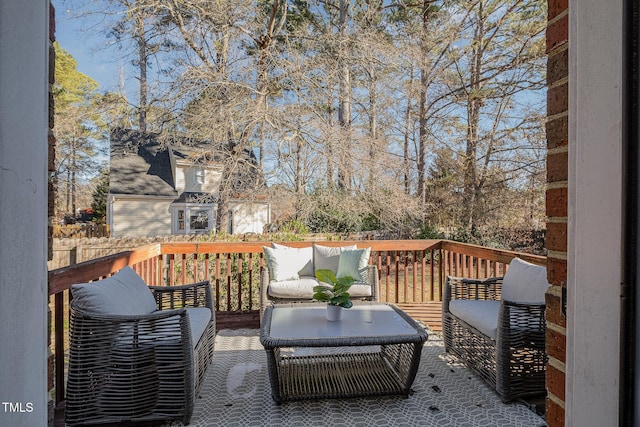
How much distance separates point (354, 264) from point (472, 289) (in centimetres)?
132

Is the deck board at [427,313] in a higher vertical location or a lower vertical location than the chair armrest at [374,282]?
lower

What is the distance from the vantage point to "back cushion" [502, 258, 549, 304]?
2.59 meters

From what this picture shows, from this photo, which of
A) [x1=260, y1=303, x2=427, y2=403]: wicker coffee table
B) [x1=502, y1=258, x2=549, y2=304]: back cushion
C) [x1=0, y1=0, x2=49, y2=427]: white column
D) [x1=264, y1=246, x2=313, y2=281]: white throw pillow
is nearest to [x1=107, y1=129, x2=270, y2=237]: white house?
[x1=264, y1=246, x2=313, y2=281]: white throw pillow

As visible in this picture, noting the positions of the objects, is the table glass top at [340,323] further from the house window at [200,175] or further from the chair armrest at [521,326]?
Result: the house window at [200,175]

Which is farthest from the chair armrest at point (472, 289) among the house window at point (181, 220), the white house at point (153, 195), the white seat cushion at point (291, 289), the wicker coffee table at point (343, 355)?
the house window at point (181, 220)

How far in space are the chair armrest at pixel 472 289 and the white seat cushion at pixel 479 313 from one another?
6.1 inches

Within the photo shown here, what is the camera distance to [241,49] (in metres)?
7.46

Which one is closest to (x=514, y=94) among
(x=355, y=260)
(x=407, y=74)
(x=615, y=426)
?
(x=407, y=74)

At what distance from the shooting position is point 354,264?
4.21 metres

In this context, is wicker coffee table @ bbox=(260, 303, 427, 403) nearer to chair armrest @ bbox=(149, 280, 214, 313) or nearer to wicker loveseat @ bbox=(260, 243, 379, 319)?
chair armrest @ bbox=(149, 280, 214, 313)

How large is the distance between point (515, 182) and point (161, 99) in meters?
8.21

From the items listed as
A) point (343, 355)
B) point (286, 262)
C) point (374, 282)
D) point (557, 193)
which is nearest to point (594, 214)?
point (557, 193)

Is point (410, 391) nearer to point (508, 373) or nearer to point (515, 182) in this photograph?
point (508, 373)

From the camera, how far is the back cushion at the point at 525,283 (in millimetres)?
2588
